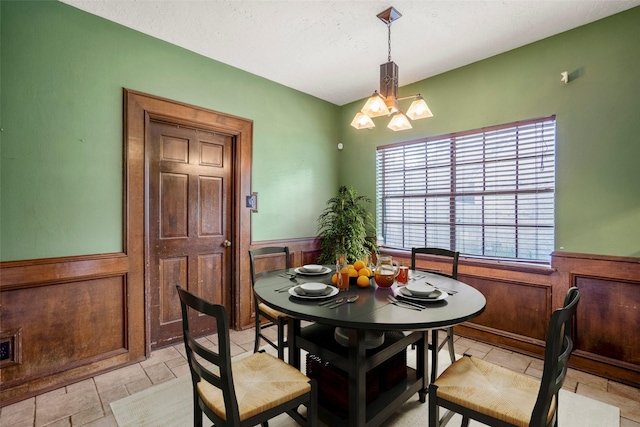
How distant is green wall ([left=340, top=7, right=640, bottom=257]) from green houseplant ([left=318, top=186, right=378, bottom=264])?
1.66 m

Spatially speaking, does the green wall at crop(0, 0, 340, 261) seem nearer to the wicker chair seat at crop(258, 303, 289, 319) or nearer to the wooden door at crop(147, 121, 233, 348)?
the wooden door at crop(147, 121, 233, 348)

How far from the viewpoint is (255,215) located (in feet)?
11.8

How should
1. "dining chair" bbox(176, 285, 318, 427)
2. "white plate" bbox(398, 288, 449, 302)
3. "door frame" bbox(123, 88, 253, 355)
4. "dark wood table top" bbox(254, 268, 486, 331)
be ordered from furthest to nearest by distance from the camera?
1. "door frame" bbox(123, 88, 253, 355)
2. "white plate" bbox(398, 288, 449, 302)
3. "dark wood table top" bbox(254, 268, 486, 331)
4. "dining chair" bbox(176, 285, 318, 427)

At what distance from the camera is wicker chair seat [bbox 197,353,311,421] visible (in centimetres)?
→ 134

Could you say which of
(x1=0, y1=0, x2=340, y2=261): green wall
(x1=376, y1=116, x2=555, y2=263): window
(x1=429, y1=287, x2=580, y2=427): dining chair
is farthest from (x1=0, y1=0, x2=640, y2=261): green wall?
(x1=429, y1=287, x2=580, y2=427): dining chair

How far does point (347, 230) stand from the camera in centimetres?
381

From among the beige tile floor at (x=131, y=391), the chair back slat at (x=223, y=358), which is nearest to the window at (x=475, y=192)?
the beige tile floor at (x=131, y=391)

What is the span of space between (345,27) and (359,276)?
6.93ft

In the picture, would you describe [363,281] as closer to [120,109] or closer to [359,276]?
[359,276]

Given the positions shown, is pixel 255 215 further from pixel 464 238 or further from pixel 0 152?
pixel 464 238

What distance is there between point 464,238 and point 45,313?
3.87 m

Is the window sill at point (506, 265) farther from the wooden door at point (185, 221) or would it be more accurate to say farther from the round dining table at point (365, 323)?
the wooden door at point (185, 221)

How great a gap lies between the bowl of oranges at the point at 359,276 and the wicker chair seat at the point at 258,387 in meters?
0.64

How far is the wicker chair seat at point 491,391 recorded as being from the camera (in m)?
A: 1.28
